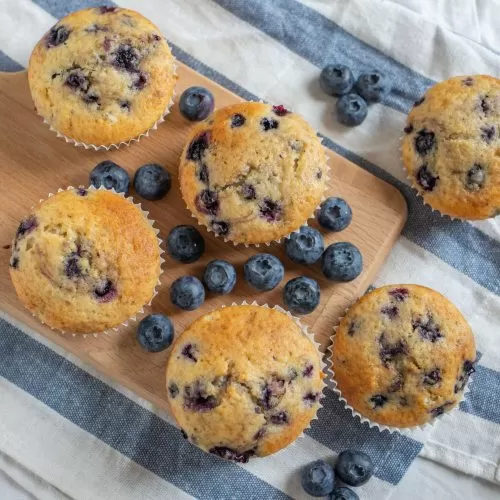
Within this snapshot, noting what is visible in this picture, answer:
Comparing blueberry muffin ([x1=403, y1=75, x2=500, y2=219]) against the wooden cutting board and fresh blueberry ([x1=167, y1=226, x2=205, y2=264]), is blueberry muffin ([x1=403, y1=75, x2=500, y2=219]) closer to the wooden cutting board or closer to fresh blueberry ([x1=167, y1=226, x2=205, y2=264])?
the wooden cutting board

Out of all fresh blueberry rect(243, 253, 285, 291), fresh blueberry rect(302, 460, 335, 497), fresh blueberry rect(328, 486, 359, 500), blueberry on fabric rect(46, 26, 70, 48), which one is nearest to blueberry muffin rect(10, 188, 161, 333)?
fresh blueberry rect(243, 253, 285, 291)

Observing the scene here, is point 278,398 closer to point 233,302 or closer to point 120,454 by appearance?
point 233,302

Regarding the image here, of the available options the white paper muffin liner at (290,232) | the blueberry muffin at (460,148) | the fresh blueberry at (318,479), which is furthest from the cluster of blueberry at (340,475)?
the blueberry muffin at (460,148)

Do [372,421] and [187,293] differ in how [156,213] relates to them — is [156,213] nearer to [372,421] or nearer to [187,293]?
[187,293]

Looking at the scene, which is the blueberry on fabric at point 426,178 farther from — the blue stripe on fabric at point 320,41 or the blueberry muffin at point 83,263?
the blueberry muffin at point 83,263

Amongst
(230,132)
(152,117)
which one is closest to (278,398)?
(230,132)

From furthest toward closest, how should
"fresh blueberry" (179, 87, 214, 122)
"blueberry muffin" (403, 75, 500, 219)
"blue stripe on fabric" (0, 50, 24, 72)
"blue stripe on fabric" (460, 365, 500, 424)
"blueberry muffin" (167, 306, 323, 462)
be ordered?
"blue stripe on fabric" (0, 50, 24, 72), "blue stripe on fabric" (460, 365, 500, 424), "fresh blueberry" (179, 87, 214, 122), "blueberry muffin" (403, 75, 500, 219), "blueberry muffin" (167, 306, 323, 462)

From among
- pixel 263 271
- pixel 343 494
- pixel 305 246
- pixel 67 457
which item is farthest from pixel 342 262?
pixel 67 457
